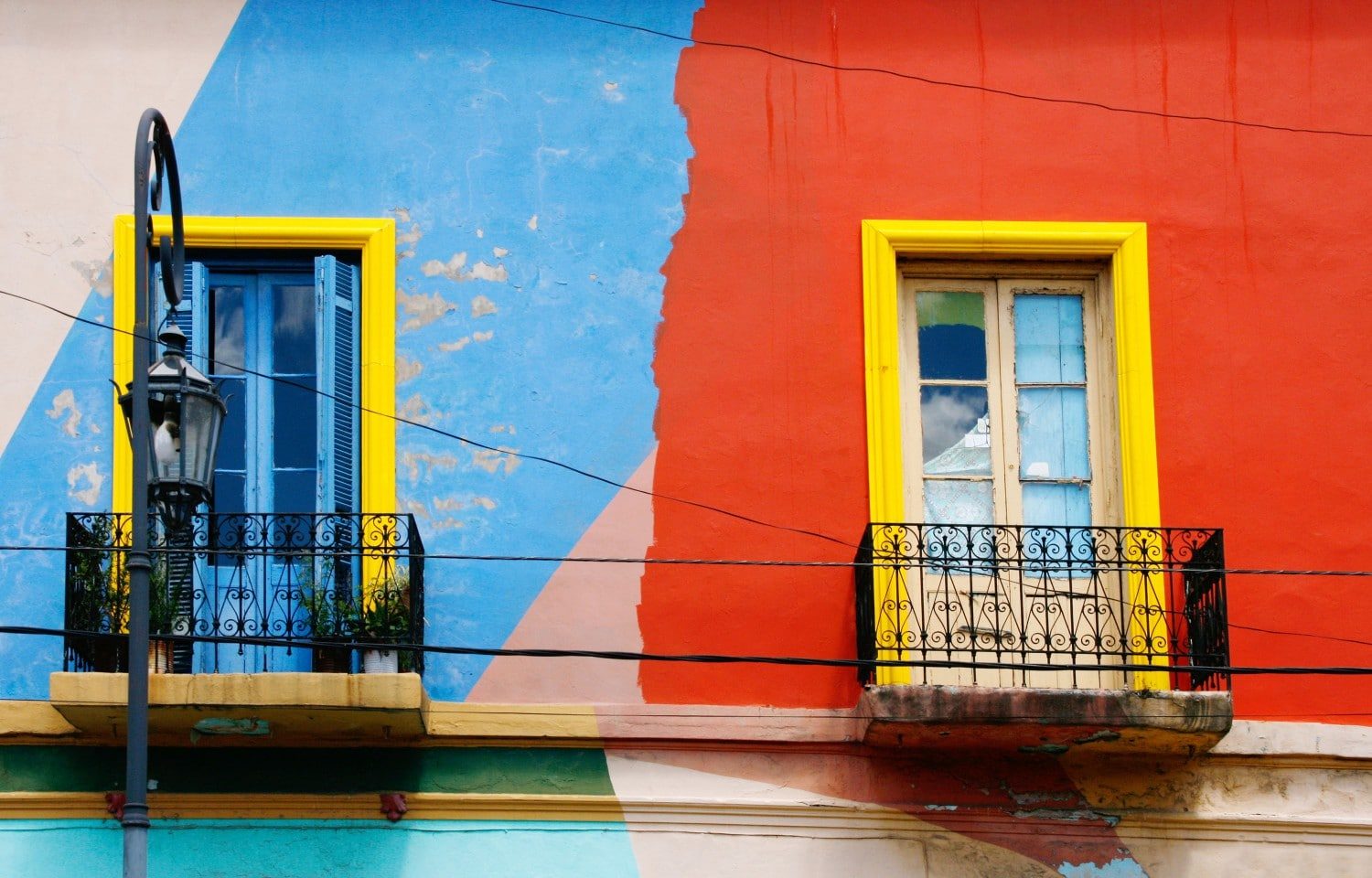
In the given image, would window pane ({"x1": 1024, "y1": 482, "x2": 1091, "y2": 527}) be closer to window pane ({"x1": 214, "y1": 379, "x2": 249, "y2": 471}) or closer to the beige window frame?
the beige window frame

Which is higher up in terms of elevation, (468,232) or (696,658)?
(468,232)

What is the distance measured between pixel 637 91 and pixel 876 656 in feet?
11.8

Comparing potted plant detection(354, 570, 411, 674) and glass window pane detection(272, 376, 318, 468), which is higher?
glass window pane detection(272, 376, 318, 468)

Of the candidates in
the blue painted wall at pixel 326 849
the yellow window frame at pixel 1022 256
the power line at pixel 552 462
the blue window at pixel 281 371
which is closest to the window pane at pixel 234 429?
the blue window at pixel 281 371

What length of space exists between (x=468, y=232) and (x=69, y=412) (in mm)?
2408

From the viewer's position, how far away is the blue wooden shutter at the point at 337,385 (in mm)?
12562

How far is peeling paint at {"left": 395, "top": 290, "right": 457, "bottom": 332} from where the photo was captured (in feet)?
42.4

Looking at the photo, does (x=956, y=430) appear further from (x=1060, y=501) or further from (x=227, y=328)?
(x=227, y=328)

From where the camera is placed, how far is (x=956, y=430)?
43.1ft

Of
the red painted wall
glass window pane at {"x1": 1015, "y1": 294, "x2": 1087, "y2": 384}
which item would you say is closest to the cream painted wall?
the red painted wall

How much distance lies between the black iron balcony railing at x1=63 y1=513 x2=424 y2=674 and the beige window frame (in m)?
2.93

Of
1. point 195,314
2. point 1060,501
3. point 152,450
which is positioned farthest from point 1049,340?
point 152,450

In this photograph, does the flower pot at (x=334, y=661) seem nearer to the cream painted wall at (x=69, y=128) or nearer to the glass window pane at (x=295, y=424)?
the glass window pane at (x=295, y=424)

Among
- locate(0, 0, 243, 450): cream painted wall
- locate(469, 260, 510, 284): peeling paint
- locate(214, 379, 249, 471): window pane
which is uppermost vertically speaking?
locate(0, 0, 243, 450): cream painted wall
